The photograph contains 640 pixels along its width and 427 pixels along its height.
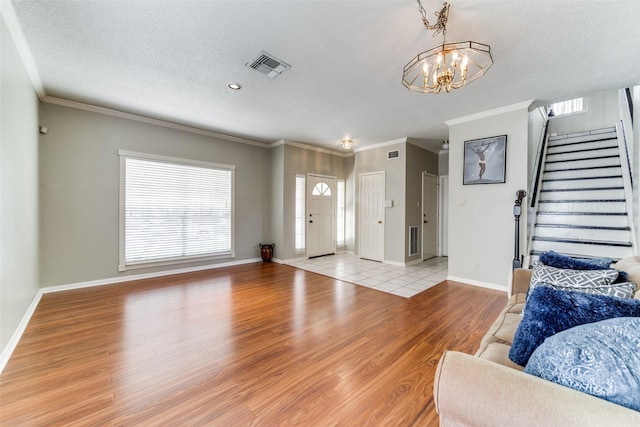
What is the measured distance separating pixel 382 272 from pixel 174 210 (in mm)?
4006

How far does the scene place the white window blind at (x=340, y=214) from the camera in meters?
7.15

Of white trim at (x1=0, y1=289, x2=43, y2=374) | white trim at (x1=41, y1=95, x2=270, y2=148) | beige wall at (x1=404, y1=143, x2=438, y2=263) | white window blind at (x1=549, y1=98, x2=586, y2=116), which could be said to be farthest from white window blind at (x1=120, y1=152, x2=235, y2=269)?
white window blind at (x1=549, y1=98, x2=586, y2=116)

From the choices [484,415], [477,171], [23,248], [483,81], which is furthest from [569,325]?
[23,248]

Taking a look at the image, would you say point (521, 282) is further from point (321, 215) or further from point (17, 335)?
point (321, 215)

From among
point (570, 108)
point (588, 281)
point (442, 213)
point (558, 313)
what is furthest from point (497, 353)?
point (570, 108)

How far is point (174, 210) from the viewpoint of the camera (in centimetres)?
471

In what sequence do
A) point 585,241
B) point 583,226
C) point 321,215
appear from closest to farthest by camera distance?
1. point 585,241
2. point 583,226
3. point 321,215

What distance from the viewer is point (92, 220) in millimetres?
3947

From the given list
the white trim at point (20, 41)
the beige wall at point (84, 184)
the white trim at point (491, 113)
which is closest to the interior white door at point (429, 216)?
the white trim at point (491, 113)

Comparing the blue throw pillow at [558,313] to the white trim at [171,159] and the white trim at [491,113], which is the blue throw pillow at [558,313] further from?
the white trim at [171,159]

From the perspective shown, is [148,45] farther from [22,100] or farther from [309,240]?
[309,240]

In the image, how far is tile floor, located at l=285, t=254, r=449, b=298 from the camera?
13.3ft

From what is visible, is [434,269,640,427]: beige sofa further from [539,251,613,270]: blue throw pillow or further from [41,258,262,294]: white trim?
[41,258,262,294]: white trim

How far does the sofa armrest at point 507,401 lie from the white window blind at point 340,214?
6.20 meters
